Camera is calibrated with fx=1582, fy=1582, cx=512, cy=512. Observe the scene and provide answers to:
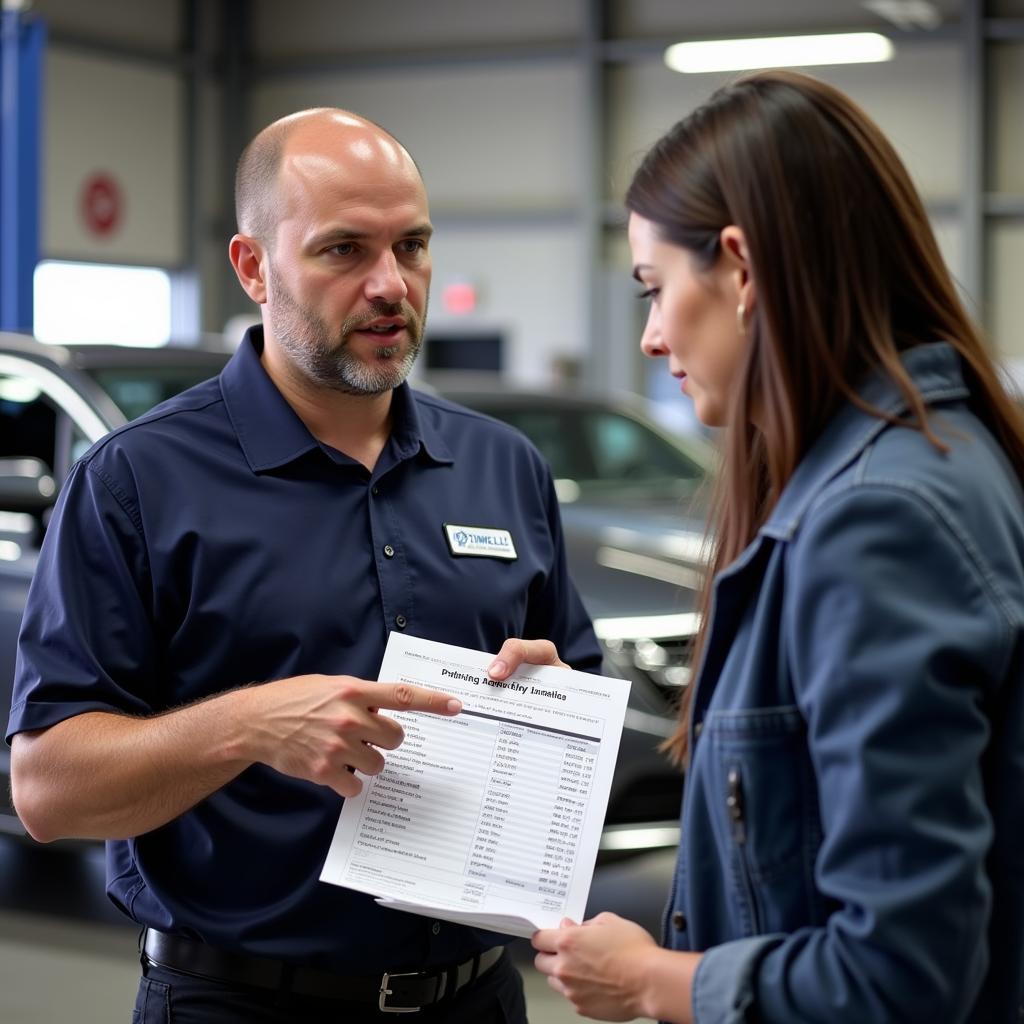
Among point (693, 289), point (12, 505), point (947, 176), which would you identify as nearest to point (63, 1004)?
point (12, 505)

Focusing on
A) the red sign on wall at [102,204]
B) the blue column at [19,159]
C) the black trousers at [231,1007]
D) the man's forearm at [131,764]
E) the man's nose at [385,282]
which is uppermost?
the red sign on wall at [102,204]

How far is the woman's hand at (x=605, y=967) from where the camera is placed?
138cm

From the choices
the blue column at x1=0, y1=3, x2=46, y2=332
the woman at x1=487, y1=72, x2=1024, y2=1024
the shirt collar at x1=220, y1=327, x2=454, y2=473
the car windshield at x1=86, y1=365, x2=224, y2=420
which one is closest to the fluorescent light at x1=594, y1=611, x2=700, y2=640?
the car windshield at x1=86, y1=365, x2=224, y2=420

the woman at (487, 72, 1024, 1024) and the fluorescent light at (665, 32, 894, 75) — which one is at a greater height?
the fluorescent light at (665, 32, 894, 75)

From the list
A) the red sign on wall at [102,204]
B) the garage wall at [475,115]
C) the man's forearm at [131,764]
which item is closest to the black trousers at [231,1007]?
the man's forearm at [131,764]

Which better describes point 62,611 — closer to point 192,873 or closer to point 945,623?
point 192,873

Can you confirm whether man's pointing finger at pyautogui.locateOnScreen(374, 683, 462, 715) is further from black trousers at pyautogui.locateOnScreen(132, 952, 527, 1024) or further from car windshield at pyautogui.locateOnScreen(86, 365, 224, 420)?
car windshield at pyautogui.locateOnScreen(86, 365, 224, 420)

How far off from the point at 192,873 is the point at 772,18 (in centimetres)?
1362

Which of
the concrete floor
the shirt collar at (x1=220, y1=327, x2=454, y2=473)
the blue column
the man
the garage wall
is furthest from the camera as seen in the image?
the garage wall

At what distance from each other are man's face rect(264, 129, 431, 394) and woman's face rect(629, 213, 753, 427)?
2.18 ft

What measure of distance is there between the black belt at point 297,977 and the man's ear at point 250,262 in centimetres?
88

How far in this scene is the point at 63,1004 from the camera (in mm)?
3984

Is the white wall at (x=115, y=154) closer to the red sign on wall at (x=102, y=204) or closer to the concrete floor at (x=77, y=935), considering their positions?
the red sign on wall at (x=102, y=204)

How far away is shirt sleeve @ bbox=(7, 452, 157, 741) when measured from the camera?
186 cm
